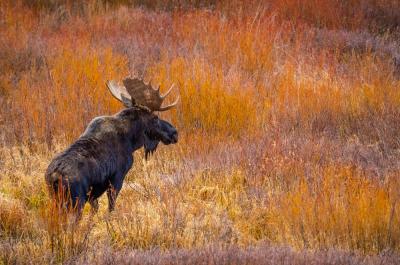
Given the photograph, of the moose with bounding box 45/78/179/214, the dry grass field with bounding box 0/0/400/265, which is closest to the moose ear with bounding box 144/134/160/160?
the moose with bounding box 45/78/179/214

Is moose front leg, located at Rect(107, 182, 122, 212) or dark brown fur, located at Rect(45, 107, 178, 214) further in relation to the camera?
moose front leg, located at Rect(107, 182, 122, 212)

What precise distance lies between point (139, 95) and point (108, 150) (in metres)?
0.72

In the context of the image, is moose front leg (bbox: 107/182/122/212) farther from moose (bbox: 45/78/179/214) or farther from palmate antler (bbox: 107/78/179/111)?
palmate antler (bbox: 107/78/179/111)

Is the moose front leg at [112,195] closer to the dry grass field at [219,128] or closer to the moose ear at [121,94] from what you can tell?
the dry grass field at [219,128]

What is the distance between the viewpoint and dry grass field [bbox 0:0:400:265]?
236 inches

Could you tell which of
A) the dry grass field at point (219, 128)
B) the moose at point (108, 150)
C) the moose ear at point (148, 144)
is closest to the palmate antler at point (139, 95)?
the moose at point (108, 150)

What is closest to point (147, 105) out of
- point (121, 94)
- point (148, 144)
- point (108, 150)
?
point (121, 94)

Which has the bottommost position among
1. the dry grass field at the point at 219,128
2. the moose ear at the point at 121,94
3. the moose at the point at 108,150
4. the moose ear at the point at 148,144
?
the dry grass field at the point at 219,128

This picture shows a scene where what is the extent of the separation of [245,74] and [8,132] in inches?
141

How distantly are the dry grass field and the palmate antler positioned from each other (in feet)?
2.66

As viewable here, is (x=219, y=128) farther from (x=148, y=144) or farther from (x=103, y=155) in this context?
(x=103, y=155)

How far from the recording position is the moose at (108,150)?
575 centimetres

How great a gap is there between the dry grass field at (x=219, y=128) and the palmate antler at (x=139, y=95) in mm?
811

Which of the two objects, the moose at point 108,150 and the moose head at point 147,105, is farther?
the moose head at point 147,105
